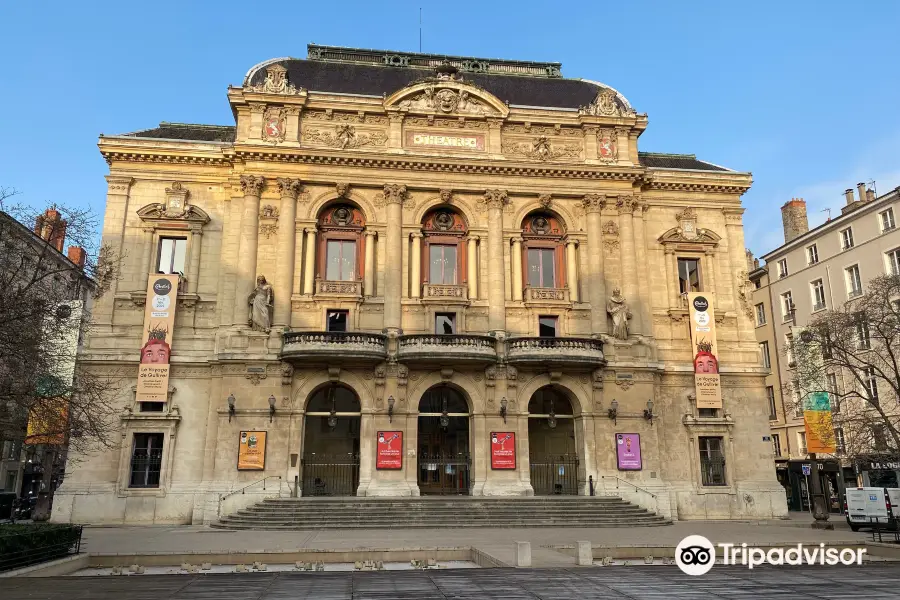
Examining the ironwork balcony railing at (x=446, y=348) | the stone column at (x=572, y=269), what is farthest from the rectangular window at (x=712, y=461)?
the ironwork balcony railing at (x=446, y=348)

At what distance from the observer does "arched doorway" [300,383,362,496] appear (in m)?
34.3

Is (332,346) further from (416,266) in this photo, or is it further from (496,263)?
(496,263)

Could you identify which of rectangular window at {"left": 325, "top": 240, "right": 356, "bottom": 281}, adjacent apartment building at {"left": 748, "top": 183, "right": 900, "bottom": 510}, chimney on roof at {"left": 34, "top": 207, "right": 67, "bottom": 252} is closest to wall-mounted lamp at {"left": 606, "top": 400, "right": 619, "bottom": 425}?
adjacent apartment building at {"left": 748, "top": 183, "right": 900, "bottom": 510}

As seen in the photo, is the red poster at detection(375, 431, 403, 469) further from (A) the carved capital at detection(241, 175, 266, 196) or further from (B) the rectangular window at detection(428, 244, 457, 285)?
(A) the carved capital at detection(241, 175, 266, 196)

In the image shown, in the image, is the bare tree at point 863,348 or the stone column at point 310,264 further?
the stone column at point 310,264

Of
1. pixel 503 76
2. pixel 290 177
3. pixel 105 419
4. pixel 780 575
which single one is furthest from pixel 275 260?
pixel 780 575

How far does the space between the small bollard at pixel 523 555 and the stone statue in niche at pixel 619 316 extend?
20.7m

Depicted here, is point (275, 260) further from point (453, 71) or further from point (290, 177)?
point (453, 71)

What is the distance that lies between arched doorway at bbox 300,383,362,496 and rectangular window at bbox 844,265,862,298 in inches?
1402

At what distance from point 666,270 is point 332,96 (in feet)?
68.9

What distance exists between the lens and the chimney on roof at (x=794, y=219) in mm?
55625

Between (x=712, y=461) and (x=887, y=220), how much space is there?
2283cm

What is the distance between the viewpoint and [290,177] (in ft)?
119

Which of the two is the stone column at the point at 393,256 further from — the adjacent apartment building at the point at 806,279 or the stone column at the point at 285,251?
the adjacent apartment building at the point at 806,279
